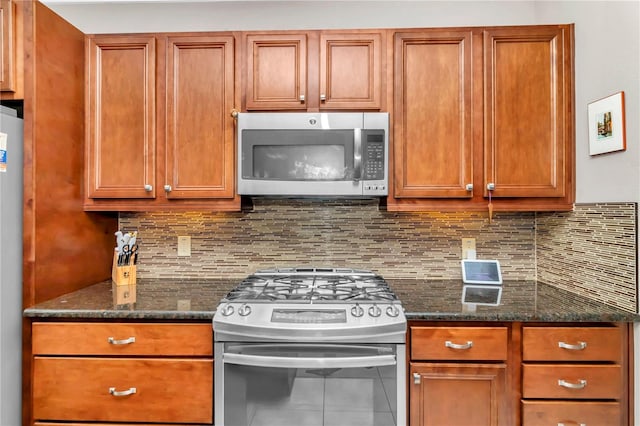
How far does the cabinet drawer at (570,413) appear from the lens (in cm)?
151

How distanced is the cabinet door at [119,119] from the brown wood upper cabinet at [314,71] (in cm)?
56

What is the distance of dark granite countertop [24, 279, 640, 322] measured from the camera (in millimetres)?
1528

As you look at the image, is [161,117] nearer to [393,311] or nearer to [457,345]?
[393,311]

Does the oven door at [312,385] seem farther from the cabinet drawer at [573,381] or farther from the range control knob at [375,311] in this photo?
the cabinet drawer at [573,381]

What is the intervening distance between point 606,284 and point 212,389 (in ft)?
5.79

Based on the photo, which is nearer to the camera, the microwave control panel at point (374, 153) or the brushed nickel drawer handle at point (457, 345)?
the brushed nickel drawer handle at point (457, 345)

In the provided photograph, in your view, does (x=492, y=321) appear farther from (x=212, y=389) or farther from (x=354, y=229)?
(x=212, y=389)

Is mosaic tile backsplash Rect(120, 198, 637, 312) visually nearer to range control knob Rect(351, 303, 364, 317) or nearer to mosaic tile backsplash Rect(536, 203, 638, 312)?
mosaic tile backsplash Rect(536, 203, 638, 312)

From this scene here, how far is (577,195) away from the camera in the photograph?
186 centimetres


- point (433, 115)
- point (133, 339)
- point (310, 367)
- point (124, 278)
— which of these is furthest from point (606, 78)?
point (124, 278)

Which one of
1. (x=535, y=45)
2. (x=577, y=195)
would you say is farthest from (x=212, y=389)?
(x=535, y=45)

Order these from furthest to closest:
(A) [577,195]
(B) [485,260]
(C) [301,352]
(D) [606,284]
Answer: (B) [485,260] < (A) [577,195] < (D) [606,284] < (C) [301,352]

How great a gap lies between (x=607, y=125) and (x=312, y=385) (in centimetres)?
168

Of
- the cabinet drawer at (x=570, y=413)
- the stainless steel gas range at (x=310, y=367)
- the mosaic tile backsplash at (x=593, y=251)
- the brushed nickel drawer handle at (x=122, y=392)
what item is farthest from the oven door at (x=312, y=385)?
the mosaic tile backsplash at (x=593, y=251)
